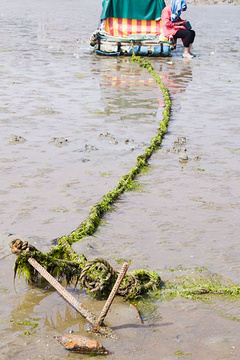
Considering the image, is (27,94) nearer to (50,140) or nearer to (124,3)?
(50,140)

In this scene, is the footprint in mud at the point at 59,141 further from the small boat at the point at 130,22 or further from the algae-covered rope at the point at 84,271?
the small boat at the point at 130,22

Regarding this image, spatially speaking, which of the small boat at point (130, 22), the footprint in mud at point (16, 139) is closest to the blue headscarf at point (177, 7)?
the small boat at point (130, 22)

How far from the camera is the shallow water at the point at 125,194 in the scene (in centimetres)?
352

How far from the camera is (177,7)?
16.0 metres

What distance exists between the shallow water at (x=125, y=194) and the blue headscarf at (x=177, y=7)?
324 cm

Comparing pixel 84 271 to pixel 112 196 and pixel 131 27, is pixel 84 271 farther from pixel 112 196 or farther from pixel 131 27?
pixel 131 27

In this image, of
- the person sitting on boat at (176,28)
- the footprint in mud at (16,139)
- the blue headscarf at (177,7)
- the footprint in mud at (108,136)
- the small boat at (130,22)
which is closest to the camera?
the footprint in mud at (16,139)

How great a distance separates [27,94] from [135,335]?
7.70 meters

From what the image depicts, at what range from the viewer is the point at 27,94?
1042 cm

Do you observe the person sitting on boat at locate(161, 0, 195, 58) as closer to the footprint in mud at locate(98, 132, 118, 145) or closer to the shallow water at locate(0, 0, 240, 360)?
the shallow water at locate(0, 0, 240, 360)

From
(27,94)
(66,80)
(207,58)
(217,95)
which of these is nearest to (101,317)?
(27,94)

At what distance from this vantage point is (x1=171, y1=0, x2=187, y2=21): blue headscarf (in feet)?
52.0

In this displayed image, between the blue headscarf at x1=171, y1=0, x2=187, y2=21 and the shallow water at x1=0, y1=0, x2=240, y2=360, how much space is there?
324 centimetres

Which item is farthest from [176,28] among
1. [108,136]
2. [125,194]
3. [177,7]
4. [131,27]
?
[125,194]
